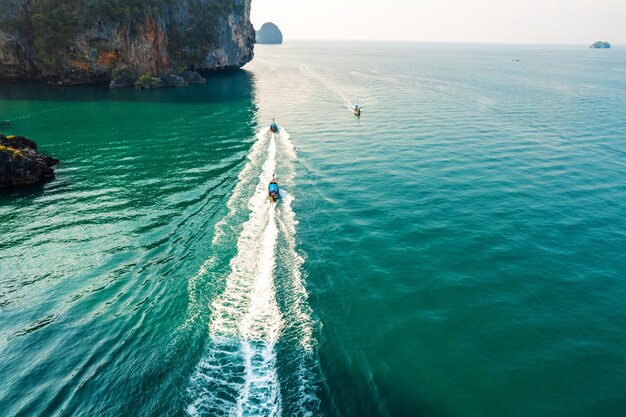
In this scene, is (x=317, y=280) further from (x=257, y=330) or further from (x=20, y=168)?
(x=20, y=168)

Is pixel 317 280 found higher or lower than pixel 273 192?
lower

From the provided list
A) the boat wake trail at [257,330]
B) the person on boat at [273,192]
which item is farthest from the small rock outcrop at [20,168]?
the person on boat at [273,192]

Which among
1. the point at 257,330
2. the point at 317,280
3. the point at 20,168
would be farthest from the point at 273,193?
the point at 20,168

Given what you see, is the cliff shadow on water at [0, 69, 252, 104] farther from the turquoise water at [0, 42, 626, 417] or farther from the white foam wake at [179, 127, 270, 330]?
the white foam wake at [179, 127, 270, 330]

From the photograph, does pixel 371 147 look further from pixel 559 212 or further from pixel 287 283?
pixel 287 283

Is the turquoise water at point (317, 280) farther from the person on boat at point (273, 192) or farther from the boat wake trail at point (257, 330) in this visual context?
the person on boat at point (273, 192)

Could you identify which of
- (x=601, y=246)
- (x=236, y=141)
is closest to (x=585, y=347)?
(x=601, y=246)
